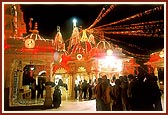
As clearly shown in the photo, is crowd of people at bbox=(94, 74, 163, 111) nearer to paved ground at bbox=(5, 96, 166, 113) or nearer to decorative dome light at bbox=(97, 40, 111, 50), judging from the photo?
paved ground at bbox=(5, 96, 166, 113)

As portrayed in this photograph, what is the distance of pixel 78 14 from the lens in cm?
502

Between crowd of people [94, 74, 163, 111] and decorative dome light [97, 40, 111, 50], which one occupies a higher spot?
decorative dome light [97, 40, 111, 50]

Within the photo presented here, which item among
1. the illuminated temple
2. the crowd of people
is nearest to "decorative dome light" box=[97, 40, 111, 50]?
the illuminated temple

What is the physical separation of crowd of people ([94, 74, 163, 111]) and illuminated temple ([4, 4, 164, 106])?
99 millimetres

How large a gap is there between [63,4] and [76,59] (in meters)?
0.72

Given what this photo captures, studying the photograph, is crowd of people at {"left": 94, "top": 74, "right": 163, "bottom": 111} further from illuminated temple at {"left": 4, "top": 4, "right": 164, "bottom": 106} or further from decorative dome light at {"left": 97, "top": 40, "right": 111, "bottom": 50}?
decorative dome light at {"left": 97, "top": 40, "right": 111, "bottom": 50}

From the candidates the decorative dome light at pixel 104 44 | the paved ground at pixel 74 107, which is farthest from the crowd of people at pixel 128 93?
the decorative dome light at pixel 104 44

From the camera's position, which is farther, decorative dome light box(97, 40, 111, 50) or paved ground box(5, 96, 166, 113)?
decorative dome light box(97, 40, 111, 50)

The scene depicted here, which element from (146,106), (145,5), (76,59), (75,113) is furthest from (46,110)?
(145,5)

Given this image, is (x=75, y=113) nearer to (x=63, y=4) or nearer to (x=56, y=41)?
(x=56, y=41)

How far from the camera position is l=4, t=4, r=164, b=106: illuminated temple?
5.00 m

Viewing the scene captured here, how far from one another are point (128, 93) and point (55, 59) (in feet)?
3.39

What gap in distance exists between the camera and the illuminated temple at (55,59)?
16.4ft

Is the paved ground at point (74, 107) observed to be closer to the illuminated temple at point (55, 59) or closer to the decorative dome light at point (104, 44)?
the illuminated temple at point (55, 59)
